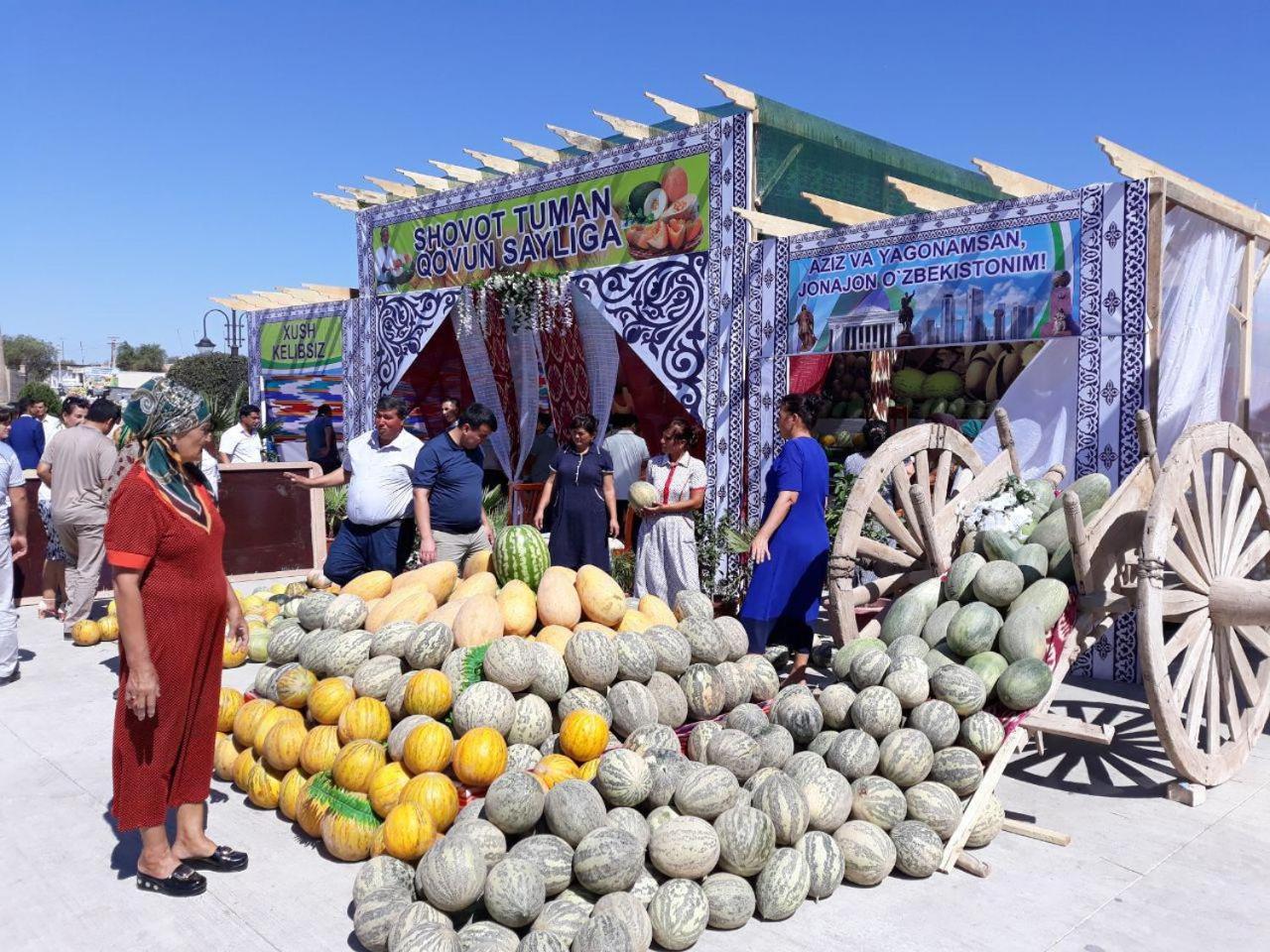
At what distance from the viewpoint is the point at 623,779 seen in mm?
3684

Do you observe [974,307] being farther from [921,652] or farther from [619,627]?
[619,627]

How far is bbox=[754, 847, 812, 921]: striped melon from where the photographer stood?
3492 millimetres

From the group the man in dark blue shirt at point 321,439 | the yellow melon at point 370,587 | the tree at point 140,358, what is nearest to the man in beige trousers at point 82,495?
the yellow melon at point 370,587

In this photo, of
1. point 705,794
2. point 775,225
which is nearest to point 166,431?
point 705,794

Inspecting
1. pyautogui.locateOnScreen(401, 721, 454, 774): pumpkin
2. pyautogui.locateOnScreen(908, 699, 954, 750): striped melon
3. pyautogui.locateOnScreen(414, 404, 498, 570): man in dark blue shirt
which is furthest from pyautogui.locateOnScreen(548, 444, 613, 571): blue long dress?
pyautogui.locateOnScreen(908, 699, 954, 750): striped melon

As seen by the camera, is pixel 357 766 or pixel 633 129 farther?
pixel 633 129

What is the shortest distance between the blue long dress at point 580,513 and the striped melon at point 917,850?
3.74 metres

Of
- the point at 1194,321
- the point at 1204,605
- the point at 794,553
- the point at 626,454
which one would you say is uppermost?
the point at 1194,321

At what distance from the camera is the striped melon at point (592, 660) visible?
432 centimetres

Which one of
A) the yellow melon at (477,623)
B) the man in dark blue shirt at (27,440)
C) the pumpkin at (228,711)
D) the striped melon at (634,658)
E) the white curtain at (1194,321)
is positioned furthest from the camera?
the man in dark blue shirt at (27,440)

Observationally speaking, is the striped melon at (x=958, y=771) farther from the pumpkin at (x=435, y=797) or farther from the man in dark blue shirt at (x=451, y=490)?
the man in dark blue shirt at (x=451, y=490)

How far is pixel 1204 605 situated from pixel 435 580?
12.7ft

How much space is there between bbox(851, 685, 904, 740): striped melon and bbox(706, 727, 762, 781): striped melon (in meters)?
0.48

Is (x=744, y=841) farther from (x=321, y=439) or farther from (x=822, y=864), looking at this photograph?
(x=321, y=439)
